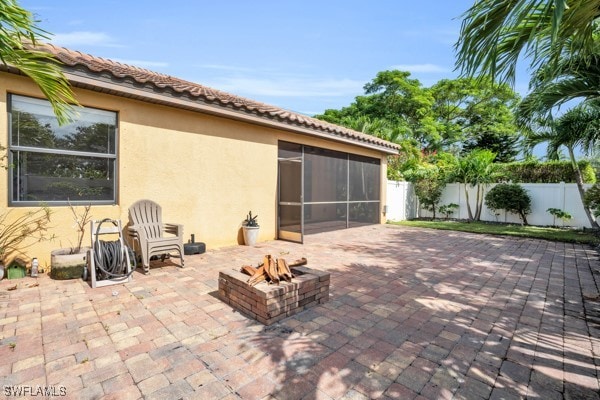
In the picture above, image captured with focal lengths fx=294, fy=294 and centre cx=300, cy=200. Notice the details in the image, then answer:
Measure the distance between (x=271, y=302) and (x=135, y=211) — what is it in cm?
341

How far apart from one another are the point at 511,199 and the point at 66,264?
1401 centimetres

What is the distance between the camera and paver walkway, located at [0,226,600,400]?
2082 mm

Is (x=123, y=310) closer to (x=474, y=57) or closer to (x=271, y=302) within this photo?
(x=271, y=302)

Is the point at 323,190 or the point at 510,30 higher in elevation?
the point at 510,30

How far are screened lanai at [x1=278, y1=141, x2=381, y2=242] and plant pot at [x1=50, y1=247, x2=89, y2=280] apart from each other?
451 cm

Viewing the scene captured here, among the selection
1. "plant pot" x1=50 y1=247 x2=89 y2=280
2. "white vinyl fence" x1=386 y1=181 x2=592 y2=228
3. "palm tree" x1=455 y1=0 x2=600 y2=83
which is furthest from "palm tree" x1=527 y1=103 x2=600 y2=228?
"plant pot" x1=50 y1=247 x2=89 y2=280

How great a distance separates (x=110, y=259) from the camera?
4.20 m

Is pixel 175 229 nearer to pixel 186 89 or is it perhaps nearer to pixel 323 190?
pixel 186 89

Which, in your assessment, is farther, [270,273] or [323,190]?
[323,190]

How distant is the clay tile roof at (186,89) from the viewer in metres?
4.46

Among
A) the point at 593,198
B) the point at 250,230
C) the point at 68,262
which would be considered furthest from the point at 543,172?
the point at 68,262

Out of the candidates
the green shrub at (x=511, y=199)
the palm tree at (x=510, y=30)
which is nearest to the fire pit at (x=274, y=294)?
the palm tree at (x=510, y=30)

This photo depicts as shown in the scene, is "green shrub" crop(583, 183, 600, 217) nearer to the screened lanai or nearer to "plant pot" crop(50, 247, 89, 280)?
the screened lanai

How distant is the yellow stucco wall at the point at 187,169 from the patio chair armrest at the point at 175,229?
1.78ft
